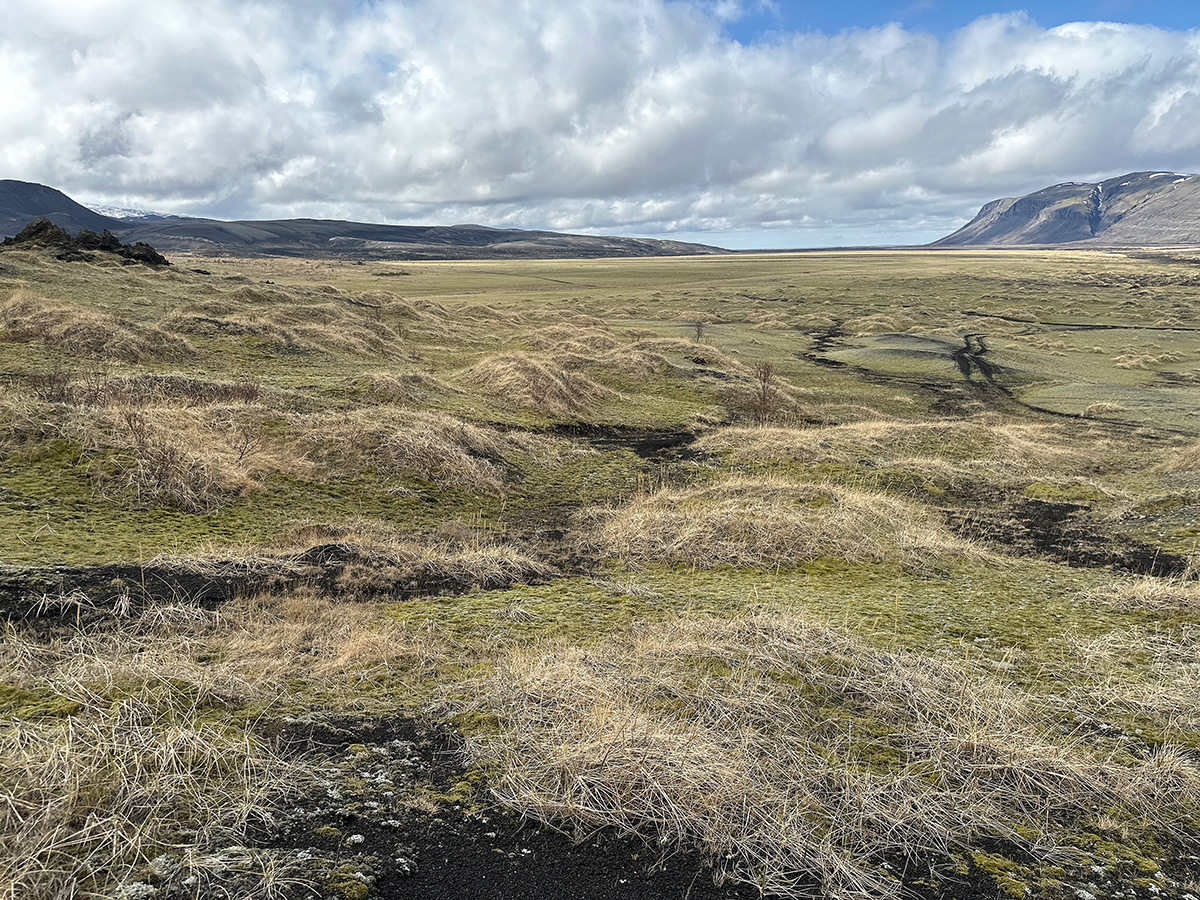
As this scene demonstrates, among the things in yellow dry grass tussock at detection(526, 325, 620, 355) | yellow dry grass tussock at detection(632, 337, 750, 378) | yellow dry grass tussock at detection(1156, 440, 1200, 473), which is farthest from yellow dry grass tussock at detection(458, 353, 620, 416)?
yellow dry grass tussock at detection(1156, 440, 1200, 473)

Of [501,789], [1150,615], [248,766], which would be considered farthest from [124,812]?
[1150,615]

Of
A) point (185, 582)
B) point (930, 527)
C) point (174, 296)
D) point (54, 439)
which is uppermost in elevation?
point (174, 296)

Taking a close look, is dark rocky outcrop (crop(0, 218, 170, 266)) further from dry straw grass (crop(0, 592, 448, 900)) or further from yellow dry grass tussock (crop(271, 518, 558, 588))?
dry straw grass (crop(0, 592, 448, 900))

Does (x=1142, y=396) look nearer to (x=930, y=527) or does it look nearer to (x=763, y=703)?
(x=930, y=527)

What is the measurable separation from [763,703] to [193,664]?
14.9 ft

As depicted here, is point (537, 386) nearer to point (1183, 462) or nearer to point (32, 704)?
point (32, 704)

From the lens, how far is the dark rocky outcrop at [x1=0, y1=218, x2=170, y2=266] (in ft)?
108

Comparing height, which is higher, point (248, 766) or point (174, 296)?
point (174, 296)

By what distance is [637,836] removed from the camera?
3.85m

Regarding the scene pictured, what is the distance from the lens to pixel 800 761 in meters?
4.54

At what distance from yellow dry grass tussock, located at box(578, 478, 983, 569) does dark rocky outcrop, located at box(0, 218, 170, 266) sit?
34947 millimetres

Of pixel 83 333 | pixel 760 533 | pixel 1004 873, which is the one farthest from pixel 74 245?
pixel 1004 873

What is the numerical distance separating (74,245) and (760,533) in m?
41.1

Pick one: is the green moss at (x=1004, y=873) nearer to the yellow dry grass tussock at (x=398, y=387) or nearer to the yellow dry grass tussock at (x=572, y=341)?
the yellow dry grass tussock at (x=398, y=387)
